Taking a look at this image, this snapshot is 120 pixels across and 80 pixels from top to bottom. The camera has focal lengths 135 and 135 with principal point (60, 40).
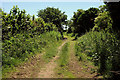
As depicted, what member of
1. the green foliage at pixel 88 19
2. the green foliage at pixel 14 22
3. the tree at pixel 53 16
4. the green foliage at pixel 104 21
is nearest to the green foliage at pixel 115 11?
the green foliage at pixel 104 21

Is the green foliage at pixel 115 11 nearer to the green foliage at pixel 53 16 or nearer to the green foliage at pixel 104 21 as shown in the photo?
the green foliage at pixel 104 21

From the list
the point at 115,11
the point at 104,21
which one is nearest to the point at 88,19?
the point at 104,21

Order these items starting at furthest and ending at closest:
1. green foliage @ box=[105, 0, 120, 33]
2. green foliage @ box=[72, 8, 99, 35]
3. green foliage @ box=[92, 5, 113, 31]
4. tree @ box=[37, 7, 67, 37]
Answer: tree @ box=[37, 7, 67, 37] < green foliage @ box=[72, 8, 99, 35] < green foliage @ box=[92, 5, 113, 31] < green foliage @ box=[105, 0, 120, 33]

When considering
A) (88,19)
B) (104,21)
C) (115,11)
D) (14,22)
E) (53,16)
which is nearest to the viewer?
(115,11)

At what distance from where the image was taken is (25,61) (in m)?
9.64

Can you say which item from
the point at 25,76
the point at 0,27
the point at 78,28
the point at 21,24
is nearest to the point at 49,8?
the point at 78,28

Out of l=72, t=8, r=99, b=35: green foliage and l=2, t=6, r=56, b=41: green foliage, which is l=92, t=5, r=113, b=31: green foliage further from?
l=72, t=8, r=99, b=35: green foliage

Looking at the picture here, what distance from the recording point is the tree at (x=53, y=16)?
177 ft

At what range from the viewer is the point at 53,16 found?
54.6 meters

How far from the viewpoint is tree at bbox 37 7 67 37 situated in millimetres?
53803

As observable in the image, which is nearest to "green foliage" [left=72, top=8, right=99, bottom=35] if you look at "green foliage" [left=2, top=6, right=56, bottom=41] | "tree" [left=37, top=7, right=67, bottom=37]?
"tree" [left=37, top=7, right=67, bottom=37]

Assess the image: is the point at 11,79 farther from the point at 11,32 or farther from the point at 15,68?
the point at 11,32

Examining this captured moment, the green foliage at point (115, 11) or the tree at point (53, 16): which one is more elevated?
the tree at point (53, 16)

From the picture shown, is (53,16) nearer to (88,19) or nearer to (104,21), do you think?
(88,19)
